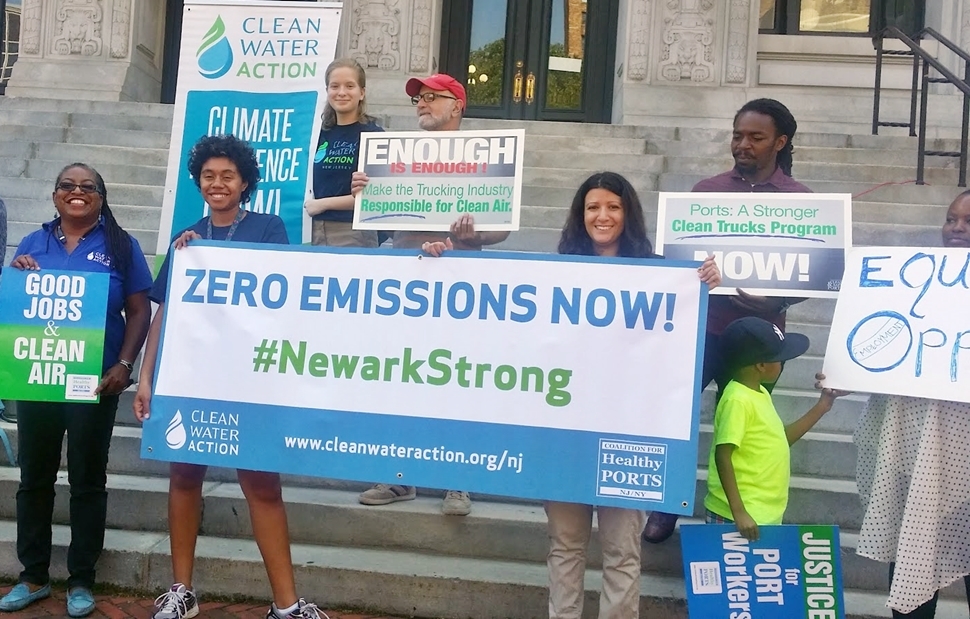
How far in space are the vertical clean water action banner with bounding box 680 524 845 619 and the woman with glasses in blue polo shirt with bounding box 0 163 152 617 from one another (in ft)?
7.81

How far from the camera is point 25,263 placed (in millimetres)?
3408

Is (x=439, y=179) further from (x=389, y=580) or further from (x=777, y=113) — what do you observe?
(x=389, y=580)

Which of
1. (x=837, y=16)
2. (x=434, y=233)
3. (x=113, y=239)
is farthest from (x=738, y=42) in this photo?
(x=113, y=239)

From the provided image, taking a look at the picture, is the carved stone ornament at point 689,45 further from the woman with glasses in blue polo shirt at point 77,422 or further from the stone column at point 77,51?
the woman with glasses in blue polo shirt at point 77,422

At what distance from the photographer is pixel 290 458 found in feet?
10.4

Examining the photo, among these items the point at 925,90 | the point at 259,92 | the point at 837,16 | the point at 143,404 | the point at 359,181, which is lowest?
the point at 143,404

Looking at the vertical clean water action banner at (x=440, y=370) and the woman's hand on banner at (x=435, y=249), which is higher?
the woman's hand on banner at (x=435, y=249)

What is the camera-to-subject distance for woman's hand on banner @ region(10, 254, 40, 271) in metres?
3.40

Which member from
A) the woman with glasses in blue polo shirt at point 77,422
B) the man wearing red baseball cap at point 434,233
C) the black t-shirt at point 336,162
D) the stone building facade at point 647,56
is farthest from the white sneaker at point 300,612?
the stone building facade at point 647,56

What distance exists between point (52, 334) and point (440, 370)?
5.42 feet

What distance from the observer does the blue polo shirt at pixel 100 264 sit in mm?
3424

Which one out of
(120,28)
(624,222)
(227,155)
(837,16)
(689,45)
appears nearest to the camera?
(624,222)

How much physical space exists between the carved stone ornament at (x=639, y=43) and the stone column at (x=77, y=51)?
570 centimetres

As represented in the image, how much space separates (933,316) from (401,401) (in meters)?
1.94
